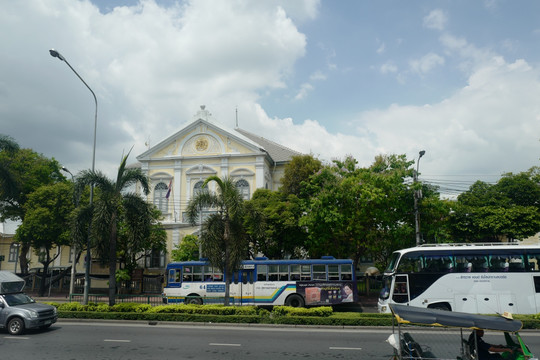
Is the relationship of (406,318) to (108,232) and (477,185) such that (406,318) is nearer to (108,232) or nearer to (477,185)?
(108,232)

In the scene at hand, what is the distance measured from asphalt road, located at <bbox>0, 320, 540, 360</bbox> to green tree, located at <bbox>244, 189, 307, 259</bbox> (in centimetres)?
1257

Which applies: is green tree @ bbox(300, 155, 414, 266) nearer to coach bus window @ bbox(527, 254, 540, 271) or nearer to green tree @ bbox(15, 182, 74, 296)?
coach bus window @ bbox(527, 254, 540, 271)

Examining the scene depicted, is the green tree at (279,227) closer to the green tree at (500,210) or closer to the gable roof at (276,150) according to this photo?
the gable roof at (276,150)

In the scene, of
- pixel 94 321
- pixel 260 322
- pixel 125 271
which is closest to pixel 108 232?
pixel 94 321

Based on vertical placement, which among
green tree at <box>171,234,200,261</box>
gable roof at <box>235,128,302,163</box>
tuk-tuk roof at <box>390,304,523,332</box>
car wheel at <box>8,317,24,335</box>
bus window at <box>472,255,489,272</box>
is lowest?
car wheel at <box>8,317,24,335</box>

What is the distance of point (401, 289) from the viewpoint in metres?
17.8

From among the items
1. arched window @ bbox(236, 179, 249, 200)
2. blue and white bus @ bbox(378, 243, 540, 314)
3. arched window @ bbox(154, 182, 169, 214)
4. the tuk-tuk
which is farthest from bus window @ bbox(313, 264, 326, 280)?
arched window @ bbox(154, 182, 169, 214)

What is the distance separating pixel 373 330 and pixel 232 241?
7655mm

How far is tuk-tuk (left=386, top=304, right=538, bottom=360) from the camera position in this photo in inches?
295

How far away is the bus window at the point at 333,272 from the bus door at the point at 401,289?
12.8 feet

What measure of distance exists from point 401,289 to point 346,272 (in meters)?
3.85

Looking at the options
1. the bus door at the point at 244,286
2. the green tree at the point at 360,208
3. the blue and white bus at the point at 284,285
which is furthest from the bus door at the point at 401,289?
the bus door at the point at 244,286

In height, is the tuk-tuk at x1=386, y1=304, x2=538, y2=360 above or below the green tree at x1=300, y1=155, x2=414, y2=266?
below

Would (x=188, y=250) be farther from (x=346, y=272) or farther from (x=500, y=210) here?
(x=500, y=210)
